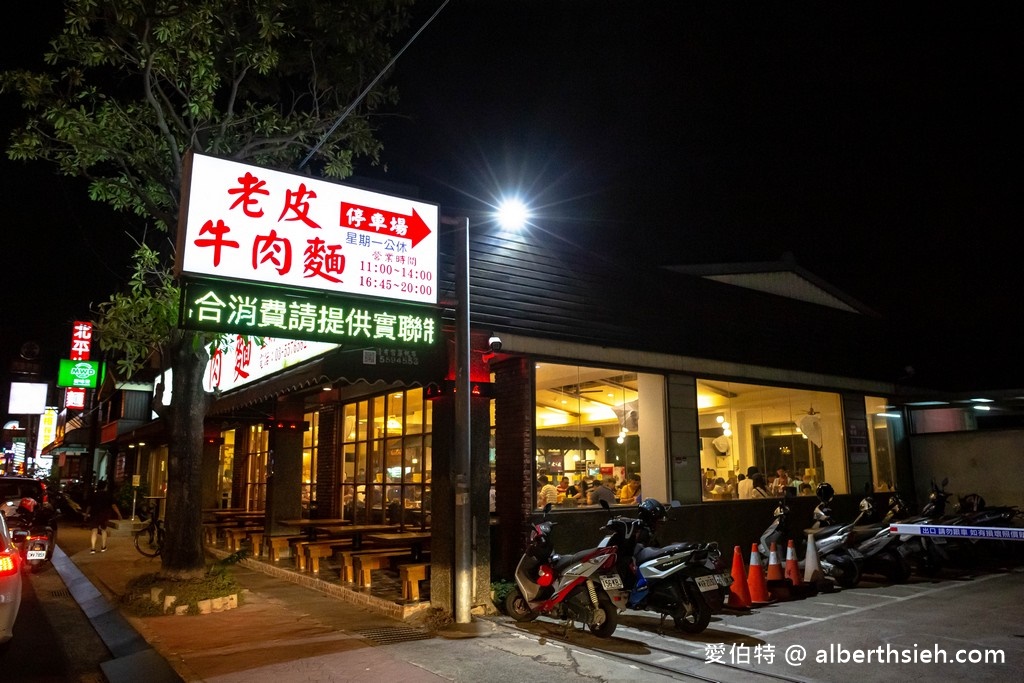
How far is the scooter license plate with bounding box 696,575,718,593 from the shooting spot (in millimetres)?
7797

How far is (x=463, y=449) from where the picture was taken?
888 centimetres

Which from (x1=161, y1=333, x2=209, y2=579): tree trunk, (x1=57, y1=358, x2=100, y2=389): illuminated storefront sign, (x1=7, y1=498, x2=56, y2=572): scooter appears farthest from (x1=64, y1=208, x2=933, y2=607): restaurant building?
(x1=57, y1=358, x2=100, y2=389): illuminated storefront sign

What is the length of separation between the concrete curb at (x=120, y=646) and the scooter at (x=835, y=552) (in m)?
8.96

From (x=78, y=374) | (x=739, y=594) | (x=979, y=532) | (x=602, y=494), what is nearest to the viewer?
(x=979, y=532)

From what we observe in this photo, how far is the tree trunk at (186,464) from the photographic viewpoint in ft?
33.6

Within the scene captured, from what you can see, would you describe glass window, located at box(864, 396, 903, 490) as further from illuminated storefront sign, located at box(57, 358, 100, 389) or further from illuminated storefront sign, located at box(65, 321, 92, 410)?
illuminated storefront sign, located at box(65, 321, 92, 410)

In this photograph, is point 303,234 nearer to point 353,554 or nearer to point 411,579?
point 411,579

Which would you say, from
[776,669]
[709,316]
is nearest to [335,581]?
[776,669]

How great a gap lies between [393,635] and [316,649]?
99 cm

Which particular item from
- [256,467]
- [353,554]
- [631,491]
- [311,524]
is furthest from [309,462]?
[631,491]

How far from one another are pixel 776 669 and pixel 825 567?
4.84 metres

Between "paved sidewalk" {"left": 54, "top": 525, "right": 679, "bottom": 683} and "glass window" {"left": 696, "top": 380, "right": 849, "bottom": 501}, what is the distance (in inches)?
247

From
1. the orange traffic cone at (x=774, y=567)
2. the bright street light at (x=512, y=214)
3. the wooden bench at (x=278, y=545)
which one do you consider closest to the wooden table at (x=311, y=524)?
the wooden bench at (x=278, y=545)

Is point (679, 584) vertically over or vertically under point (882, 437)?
under
